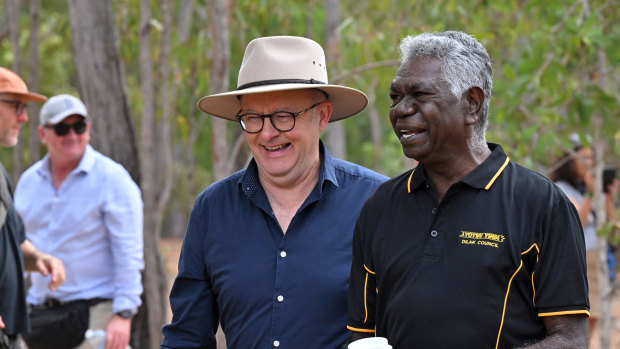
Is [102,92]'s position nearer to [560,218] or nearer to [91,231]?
[91,231]

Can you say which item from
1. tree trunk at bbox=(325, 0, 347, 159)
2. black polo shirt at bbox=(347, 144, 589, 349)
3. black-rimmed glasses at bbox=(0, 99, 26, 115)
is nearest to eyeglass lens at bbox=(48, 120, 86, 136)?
black-rimmed glasses at bbox=(0, 99, 26, 115)

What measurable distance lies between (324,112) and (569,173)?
4124mm

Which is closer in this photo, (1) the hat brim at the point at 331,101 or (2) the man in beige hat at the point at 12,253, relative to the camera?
(1) the hat brim at the point at 331,101

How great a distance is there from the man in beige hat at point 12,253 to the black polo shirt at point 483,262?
2.53m

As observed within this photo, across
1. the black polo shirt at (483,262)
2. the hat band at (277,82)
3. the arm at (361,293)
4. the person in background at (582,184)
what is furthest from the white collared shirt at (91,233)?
the black polo shirt at (483,262)

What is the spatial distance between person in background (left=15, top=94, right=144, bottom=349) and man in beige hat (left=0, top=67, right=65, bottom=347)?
75 centimetres

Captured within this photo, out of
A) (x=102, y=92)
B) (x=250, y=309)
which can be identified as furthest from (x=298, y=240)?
(x=102, y=92)

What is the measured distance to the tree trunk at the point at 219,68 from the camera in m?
5.80

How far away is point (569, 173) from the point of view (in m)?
7.01

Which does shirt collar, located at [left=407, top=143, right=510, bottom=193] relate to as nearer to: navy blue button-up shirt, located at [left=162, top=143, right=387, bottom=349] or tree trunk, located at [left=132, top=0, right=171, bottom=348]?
navy blue button-up shirt, located at [left=162, top=143, right=387, bottom=349]

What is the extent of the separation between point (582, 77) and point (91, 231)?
13.5ft

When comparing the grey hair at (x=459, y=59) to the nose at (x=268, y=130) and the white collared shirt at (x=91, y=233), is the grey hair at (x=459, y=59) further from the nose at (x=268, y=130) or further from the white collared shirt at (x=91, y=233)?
the white collared shirt at (x=91, y=233)

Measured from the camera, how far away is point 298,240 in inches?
125

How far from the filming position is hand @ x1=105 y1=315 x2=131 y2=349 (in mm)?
5582
